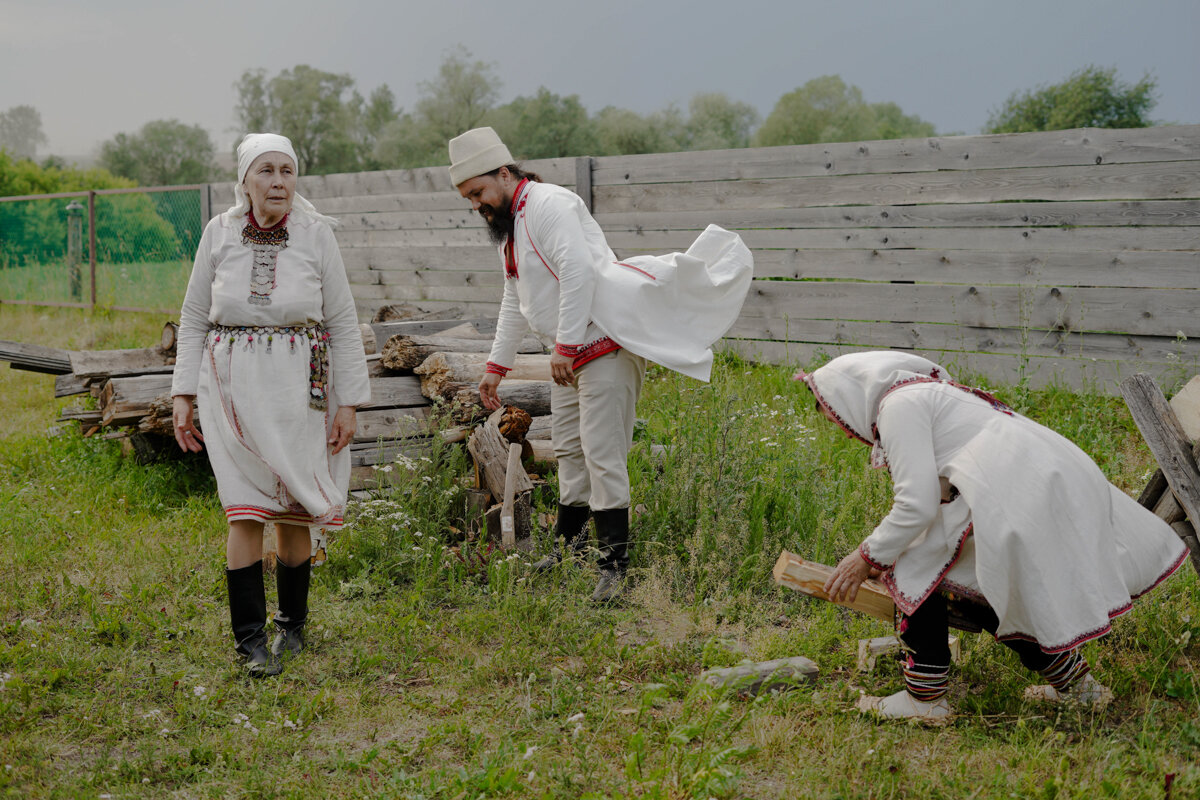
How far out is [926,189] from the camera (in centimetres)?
700

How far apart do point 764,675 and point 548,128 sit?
152 ft

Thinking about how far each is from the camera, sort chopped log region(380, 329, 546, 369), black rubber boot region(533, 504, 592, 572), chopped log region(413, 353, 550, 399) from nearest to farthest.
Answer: black rubber boot region(533, 504, 592, 572), chopped log region(413, 353, 550, 399), chopped log region(380, 329, 546, 369)

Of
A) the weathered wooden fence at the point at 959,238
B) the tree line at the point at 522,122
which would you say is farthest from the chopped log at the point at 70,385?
the tree line at the point at 522,122

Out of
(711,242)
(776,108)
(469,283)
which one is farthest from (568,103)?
(711,242)

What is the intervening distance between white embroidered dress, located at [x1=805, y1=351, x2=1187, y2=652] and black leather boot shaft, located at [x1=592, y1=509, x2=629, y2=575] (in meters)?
1.42

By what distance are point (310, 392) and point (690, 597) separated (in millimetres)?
1853

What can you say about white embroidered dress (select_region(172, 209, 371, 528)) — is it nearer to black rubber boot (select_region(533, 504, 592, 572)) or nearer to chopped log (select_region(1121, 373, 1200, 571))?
black rubber boot (select_region(533, 504, 592, 572))

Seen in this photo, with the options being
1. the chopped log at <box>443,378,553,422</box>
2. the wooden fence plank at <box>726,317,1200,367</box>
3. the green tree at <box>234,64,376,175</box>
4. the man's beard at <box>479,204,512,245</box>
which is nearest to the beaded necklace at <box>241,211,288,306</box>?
the man's beard at <box>479,204,512,245</box>

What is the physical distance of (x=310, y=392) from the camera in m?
3.56

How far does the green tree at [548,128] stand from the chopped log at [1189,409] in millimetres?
43897

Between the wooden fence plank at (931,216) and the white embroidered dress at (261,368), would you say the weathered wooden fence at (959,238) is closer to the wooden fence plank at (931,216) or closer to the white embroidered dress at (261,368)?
the wooden fence plank at (931,216)

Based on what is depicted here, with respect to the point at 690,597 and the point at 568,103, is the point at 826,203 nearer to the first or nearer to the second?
the point at 690,597

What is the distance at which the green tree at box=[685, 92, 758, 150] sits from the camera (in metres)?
52.4

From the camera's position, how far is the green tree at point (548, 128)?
154ft
